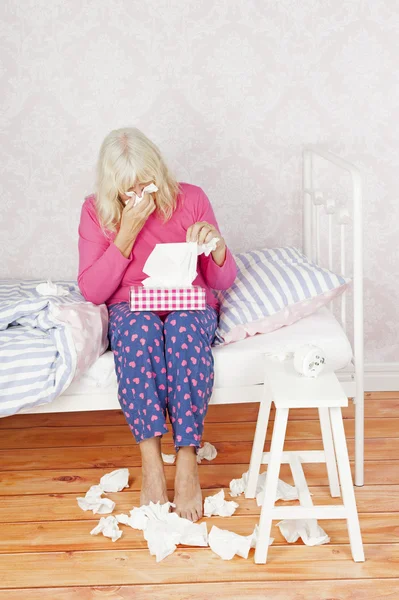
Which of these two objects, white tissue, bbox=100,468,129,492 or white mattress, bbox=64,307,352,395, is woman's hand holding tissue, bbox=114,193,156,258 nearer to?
white mattress, bbox=64,307,352,395

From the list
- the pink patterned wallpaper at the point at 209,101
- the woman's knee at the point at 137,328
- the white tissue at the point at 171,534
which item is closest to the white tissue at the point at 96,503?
the white tissue at the point at 171,534

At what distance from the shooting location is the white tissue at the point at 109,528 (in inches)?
68.1

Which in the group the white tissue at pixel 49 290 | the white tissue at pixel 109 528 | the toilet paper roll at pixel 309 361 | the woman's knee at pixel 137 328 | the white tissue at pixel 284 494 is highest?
the white tissue at pixel 49 290

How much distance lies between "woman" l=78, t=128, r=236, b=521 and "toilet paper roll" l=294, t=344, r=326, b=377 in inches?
9.8

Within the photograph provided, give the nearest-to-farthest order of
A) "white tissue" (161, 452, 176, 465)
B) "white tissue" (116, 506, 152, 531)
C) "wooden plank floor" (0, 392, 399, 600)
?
1. "wooden plank floor" (0, 392, 399, 600)
2. "white tissue" (116, 506, 152, 531)
3. "white tissue" (161, 452, 176, 465)

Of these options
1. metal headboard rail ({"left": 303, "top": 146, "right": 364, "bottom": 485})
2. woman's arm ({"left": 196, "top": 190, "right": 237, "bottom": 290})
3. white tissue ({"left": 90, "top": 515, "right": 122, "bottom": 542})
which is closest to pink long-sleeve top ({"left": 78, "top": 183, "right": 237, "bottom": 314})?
woman's arm ({"left": 196, "top": 190, "right": 237, "bottom": 290})

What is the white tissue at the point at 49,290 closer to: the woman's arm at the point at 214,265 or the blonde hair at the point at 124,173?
the blonde hair at the point at 124,173

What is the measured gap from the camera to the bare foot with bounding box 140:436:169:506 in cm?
181

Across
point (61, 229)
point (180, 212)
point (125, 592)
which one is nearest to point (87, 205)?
point (180, 212)

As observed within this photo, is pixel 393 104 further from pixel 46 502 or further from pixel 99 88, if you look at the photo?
pixel 46 502

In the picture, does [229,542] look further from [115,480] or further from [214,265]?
[214,265]

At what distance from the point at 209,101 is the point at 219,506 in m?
1.31

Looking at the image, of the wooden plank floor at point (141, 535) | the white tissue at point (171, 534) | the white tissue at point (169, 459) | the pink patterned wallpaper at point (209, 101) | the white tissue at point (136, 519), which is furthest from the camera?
the pink patterned wallpaper at point (209, 101)

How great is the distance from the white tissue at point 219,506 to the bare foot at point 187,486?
0.02 metres
